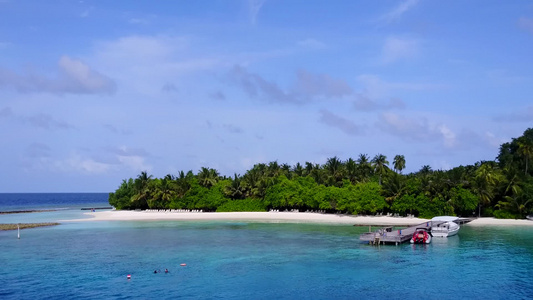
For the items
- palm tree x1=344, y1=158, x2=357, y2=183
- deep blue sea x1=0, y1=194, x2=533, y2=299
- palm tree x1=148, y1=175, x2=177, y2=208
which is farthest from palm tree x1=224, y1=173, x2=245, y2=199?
deep blue sea x1=0, y1=194, x2=533, y2=299

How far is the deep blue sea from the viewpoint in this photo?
40219 mm

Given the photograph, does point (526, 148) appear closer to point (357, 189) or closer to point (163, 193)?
point (357, 189)

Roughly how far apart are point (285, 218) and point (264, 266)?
5755cm

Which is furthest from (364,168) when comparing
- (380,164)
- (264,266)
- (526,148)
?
(264,266)

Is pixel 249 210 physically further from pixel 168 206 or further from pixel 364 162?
pixel 364 162

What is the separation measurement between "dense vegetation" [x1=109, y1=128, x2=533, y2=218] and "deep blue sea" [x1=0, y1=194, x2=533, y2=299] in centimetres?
1513

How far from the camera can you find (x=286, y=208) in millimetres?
119438

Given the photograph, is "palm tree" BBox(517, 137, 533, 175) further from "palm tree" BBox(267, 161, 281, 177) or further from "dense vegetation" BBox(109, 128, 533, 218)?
"palm tree" BBox(267, 161, 281, 177)

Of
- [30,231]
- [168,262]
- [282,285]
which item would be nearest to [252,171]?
[30,231]

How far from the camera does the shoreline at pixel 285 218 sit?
298ft

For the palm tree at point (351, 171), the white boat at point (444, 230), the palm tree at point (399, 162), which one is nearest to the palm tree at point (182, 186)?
the palm tree at point (351, 171)

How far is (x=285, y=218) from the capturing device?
353ft

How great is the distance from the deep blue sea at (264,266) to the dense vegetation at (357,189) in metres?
15.1

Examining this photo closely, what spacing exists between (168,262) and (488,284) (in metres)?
32.9
